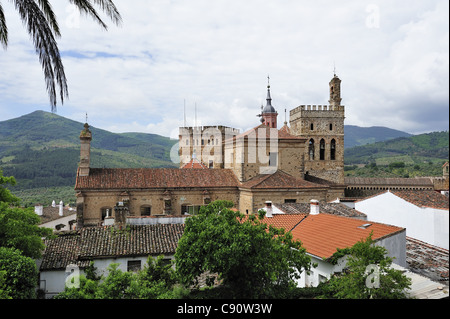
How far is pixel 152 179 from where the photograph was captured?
78.7ft

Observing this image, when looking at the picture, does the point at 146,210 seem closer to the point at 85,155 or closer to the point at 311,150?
the point at 85,155

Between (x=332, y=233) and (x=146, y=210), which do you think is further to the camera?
(x=146, y=210)

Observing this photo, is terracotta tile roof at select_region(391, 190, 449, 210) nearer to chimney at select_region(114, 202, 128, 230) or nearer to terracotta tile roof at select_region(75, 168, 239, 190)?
terracotta tile roof at select_region(75, 168, 239, 190)

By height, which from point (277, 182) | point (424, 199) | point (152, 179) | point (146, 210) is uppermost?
point (152, 179)

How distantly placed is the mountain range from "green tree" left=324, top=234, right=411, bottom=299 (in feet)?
176

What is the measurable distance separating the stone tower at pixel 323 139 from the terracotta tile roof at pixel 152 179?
13486mm

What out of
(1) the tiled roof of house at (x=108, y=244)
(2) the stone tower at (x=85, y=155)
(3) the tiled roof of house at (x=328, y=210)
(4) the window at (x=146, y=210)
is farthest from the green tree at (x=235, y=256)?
(2) the stone tower at (x=85, y=155)

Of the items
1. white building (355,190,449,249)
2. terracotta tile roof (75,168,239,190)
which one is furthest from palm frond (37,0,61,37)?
terracotta tile roof (75,168,239,190)

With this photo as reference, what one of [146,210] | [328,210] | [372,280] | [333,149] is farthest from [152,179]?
[333,149]

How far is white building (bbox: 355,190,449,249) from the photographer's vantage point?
13.5m

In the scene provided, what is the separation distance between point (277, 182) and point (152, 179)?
28.8ft
